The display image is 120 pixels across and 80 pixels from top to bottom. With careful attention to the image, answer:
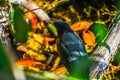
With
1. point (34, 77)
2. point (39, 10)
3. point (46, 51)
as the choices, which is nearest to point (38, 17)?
point (39, 10)

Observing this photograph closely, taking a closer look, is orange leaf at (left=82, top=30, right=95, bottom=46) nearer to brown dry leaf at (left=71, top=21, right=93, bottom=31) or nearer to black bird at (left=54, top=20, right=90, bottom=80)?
brown dry leaf at (left=71, top=21, right=93, bottom=31)

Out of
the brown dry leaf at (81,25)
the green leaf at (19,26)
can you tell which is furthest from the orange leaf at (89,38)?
the green leaf at (19,26)

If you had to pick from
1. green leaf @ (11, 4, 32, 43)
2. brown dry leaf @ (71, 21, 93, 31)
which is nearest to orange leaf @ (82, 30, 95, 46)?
brown dry leaf @ (71, 21, 93, 31)

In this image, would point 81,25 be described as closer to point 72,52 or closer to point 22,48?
point 22,48

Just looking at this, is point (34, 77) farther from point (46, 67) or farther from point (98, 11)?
point (98, 11)

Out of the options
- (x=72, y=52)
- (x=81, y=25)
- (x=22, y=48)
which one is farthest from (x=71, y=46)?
(x=81, y=25)

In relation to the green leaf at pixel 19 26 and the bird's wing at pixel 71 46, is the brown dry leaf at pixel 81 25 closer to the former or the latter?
the green leaf at pixel 19 26
